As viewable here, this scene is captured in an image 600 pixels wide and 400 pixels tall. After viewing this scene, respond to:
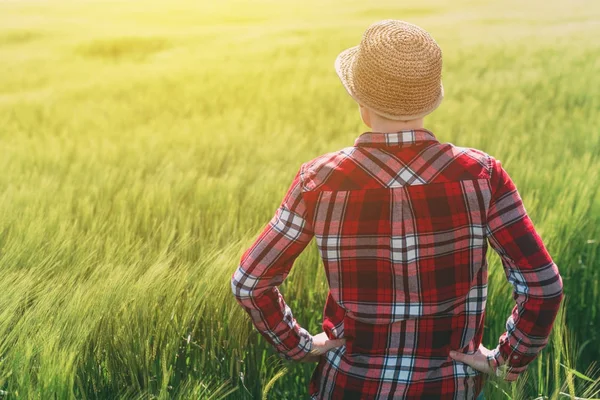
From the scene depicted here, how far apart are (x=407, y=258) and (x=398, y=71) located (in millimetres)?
225

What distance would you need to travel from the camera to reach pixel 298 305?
4.15ft

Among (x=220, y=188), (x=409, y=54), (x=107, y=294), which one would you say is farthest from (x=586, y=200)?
(x=107, y=294)

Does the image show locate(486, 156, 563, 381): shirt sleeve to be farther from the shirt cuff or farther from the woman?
the shirt cuff

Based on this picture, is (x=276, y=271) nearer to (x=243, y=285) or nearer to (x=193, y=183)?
(x=243, y=285)

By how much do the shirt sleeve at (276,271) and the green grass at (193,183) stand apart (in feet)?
0.29

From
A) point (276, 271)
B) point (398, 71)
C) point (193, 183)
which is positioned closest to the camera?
point (398, 71)

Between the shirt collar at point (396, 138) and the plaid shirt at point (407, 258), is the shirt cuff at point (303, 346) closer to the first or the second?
the plaid shirt at point (407, 258)

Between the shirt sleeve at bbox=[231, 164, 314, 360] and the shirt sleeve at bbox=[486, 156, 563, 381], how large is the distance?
24cm

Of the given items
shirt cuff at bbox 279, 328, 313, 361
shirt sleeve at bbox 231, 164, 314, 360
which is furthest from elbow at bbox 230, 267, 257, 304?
shirt cuff at bbox 279, 328, 313, 361

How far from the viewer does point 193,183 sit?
5.56ft

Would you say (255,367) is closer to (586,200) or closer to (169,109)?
(586,200)

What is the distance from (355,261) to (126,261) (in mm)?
642

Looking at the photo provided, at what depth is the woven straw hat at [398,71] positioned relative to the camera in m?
0.73

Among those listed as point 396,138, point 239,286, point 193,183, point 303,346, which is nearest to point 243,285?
point 239,286
